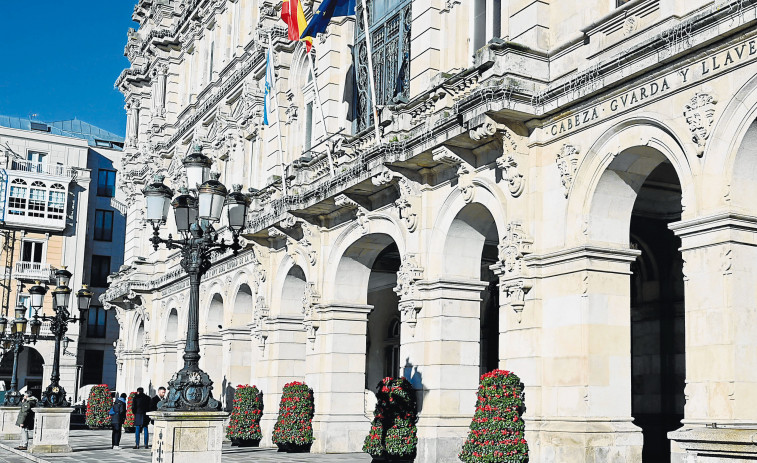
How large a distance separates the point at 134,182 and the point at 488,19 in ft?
98.5

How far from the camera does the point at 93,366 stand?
2470 inches

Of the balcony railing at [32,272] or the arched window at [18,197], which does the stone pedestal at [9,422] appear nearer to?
the balcony railing at [32,272]

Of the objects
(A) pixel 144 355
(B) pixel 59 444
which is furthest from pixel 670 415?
(A) pixel 144 355

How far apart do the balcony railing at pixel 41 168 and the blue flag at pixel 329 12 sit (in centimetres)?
4331

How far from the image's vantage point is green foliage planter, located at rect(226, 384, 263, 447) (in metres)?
25.8

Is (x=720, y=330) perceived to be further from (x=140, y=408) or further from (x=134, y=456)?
(x=140, y=408)

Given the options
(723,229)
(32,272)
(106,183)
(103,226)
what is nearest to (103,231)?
(103,226)

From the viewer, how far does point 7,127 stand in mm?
65250

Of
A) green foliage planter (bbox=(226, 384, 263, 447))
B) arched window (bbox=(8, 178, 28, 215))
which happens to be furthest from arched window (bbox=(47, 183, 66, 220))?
green foliage planter (bbox=(226, 384, 263, 447))

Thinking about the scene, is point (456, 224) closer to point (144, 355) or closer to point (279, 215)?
point (279, 215)

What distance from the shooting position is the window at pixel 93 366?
62344mm

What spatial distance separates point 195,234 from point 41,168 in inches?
1992

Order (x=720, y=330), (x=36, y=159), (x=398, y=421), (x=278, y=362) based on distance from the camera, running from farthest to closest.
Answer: (x=36, y=159), (x=278, y=362), (x=398, y=421), (x=720, y=330)

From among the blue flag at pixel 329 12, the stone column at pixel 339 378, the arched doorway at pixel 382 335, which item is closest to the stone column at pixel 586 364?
the stone column at pixel 339 378
